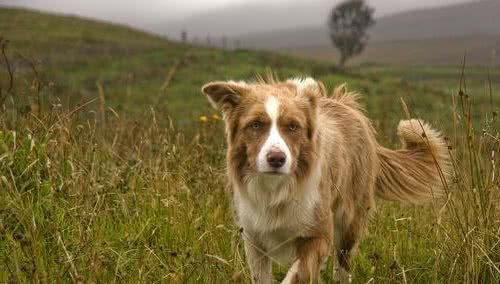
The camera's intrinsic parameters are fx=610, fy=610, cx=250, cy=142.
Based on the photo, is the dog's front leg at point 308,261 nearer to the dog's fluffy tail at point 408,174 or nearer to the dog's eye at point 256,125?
the dog's eye at point 256,125

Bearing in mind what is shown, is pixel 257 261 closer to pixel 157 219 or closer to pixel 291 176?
pixel 291 176

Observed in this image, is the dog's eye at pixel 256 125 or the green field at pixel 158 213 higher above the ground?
the dog's eye at pixel 256 125

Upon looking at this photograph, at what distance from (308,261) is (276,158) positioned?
0.77 m

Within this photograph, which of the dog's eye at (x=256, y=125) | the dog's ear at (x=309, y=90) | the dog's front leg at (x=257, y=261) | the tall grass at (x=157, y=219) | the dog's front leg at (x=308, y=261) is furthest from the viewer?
the dog's ear at (x=309, y=90)

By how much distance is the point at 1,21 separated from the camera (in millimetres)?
53906

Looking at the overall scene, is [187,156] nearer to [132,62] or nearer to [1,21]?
[132,62]

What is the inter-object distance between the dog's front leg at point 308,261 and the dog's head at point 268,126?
17.9 inches

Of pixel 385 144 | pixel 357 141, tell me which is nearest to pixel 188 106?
pixel 385 144

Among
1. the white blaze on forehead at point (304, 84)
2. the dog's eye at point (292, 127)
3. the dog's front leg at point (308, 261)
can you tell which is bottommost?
the dog's front leg at point (308, 261)

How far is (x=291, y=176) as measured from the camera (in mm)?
4121

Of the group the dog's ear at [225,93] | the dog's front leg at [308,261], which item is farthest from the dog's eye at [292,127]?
the dog's front leg at [308,261]

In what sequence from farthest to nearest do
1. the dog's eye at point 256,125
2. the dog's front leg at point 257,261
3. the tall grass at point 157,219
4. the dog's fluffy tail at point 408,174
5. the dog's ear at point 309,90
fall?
the dog's fluffy tail at point 408,174 → the dog's ear at point 309,90 → the dog's front leg at point 257,261 → the dog's eye at point 256,125 → the tall grass at point 157,219

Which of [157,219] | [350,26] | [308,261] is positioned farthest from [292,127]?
[350,26]

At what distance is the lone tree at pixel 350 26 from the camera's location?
75.4 m
